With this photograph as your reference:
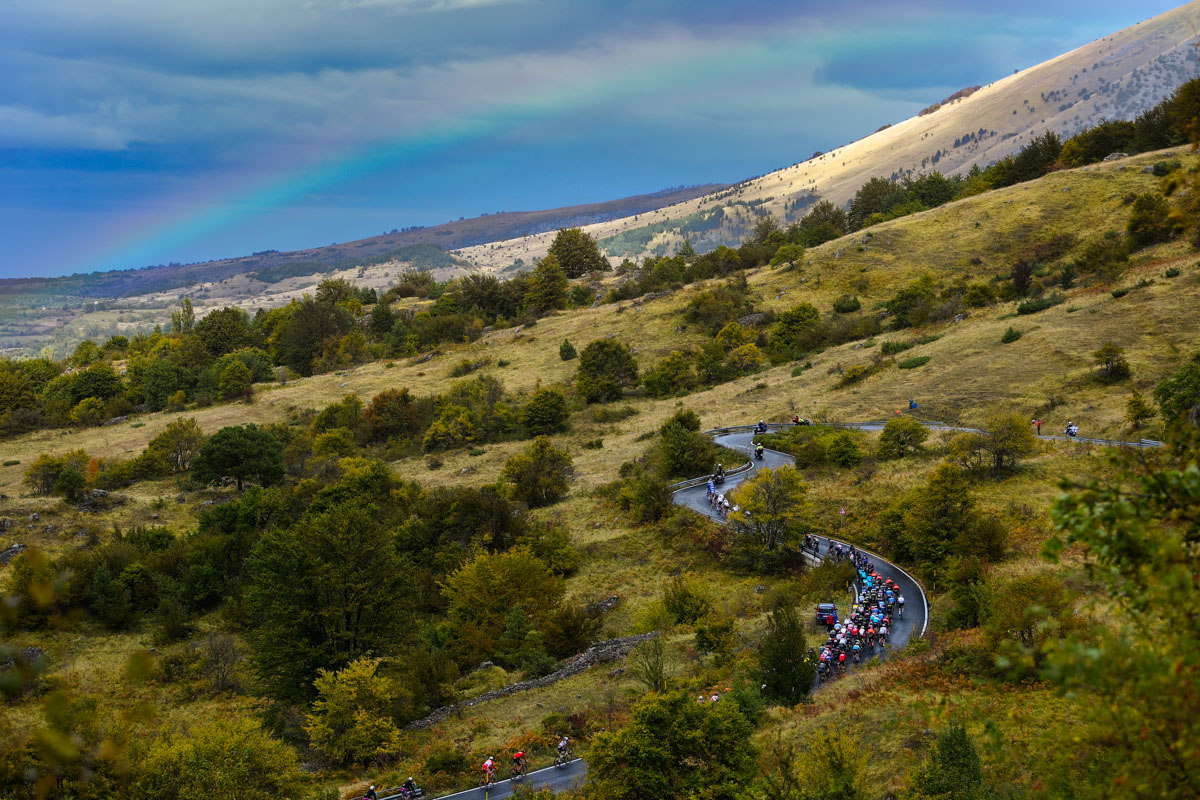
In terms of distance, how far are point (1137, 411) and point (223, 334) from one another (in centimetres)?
11225

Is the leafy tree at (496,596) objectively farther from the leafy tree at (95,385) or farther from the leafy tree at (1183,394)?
the leafy tree at (95,385)

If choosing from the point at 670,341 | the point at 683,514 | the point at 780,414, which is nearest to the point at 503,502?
the point at 683,514

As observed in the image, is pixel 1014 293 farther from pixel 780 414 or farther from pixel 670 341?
pixel 670 341

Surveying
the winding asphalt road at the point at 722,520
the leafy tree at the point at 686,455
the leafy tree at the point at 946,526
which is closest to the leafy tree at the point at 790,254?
the winding asphalt road at the point at 722,520

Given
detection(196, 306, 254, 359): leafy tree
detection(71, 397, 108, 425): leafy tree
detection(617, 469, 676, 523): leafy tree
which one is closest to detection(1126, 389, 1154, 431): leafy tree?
detection(617, 469, 676, 523): leafy tree

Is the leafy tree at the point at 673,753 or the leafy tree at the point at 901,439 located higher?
the leafy tree at the point at 673,753

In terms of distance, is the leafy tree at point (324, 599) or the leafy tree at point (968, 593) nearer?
the leafy tree at point (968, 593)

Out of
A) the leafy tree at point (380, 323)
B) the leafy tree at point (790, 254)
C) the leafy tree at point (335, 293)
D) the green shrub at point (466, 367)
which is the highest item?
the leafy tree at point (335, 293)

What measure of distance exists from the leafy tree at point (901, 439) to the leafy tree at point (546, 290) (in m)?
70.3

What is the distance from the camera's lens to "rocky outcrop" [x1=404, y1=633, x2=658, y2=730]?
26281 millimetres

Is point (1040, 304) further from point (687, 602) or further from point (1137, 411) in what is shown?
point (687, 602)

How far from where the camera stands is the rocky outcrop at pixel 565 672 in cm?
2628

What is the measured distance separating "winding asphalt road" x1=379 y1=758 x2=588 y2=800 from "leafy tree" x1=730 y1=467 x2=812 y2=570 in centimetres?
1808

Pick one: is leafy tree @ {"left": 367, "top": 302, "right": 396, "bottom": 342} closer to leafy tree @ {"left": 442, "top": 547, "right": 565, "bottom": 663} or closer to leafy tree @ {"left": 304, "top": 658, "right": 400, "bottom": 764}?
leafy tree @ {"left": 442, "top": 547, "right": 565, "bottom": 663}
